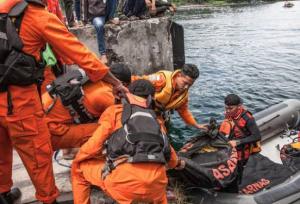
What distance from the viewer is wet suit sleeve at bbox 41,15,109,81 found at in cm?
298

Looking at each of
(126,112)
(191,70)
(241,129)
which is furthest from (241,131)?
(126,112)

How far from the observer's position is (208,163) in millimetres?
4559

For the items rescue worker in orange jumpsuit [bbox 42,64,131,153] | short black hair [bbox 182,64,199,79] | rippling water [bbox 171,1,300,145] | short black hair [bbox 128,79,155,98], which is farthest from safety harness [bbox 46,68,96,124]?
rippling water [bbox 171,1,300,145]

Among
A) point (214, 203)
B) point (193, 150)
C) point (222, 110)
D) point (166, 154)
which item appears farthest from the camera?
point (222, 110)

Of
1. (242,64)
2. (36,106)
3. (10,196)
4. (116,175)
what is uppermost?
(36,106)

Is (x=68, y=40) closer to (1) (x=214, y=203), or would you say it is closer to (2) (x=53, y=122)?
(2) (x=53, y=122)

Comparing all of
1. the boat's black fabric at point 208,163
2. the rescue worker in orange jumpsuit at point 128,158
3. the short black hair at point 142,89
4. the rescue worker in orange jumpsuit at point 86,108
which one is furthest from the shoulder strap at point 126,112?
the boat's black fabric at point 208,163

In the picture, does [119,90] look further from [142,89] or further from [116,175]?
[116,175]

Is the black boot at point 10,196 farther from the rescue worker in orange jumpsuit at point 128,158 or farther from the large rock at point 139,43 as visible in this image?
the large rock at point 139,43

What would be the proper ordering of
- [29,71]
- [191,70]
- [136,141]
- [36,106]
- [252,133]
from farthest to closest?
1. [252,133]
2. [191,70]
3. [36,106]
4. [29,71]
5. [136,141]

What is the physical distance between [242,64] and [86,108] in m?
14.0

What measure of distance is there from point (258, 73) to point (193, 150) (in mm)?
11130

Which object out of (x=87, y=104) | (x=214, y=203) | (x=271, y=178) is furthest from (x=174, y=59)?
(x=87, y=104)

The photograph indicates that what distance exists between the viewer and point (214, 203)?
4398mm
